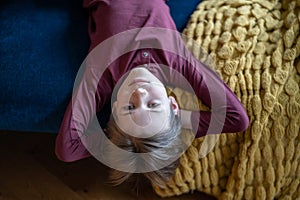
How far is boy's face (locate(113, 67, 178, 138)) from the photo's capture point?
100 cm

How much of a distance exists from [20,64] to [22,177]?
16.5 inches

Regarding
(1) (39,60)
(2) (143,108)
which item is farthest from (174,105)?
(1) (39,60)

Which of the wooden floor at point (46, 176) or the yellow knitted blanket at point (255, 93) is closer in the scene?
the yellow knitted blanket at point (255, 93)

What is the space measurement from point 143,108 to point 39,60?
1.12 ft

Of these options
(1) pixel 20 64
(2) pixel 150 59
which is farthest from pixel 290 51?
(1) pixel 20 64

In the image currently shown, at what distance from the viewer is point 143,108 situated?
39.3 inches

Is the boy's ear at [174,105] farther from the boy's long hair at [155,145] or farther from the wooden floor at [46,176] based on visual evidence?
the wooden floor at [46,176]

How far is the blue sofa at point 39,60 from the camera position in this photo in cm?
111

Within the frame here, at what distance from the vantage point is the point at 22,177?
4.42 ft

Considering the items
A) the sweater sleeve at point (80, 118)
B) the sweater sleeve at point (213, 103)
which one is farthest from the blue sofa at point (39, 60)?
the sweater sleeve at point (213, 103)

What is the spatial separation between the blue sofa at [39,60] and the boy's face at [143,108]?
0.59ft

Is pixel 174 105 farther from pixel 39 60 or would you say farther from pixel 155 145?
pixel 39 60

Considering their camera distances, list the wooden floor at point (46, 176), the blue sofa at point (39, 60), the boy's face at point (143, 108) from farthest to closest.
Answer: the wooden floor at point (46, 176), the blue sofa at point (39, 60), the boy's face at point (143, 108)

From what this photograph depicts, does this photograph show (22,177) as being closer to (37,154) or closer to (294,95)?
(37,154)
